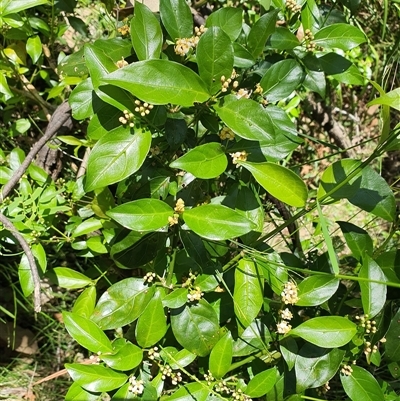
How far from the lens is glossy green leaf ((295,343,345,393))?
104 cm

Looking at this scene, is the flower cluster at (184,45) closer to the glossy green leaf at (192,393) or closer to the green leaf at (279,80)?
the green leaf at (279,80)

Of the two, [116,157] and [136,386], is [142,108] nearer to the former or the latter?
[116,157]

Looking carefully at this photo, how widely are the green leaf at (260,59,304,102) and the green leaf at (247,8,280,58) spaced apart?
0.05 m

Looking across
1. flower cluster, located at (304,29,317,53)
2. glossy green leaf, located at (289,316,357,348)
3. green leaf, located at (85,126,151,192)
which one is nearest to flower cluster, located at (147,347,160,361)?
glossy green leaf, located at (289,316,357,348)

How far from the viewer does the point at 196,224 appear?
0.91 meters

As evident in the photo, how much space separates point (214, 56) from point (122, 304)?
59 centimetres

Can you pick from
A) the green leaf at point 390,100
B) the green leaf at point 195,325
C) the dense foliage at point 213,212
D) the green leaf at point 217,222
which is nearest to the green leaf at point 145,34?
the dense foliage at point 213,212

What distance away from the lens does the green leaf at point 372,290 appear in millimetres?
994

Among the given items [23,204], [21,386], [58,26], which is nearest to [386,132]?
[23,204]

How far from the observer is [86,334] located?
1032mm

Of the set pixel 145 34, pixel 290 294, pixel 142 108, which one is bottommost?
pixel 290 294

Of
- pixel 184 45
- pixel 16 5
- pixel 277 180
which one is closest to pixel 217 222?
pixel 277 180

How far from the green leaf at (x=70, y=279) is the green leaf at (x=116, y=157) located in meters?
0.49

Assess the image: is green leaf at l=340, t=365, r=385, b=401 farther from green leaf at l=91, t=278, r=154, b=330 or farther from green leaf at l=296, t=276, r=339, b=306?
green leaf at l=91, t=278, r=154, b=330
